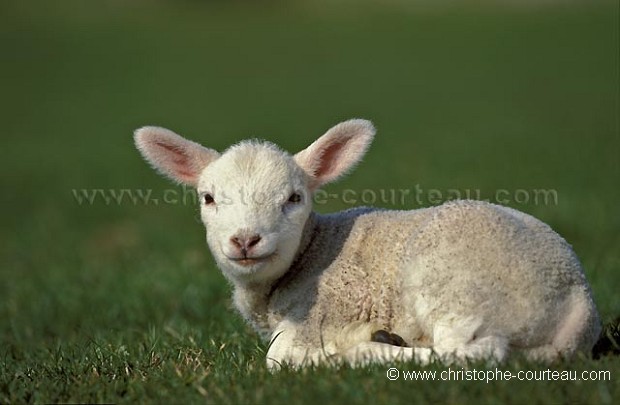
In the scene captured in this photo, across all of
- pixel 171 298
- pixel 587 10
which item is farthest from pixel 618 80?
pixel 171 298

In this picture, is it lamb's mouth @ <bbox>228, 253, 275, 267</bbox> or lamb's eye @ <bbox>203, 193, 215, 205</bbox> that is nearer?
lamb's mouth @ <bbox>228, 253, 275, 267</bbox>

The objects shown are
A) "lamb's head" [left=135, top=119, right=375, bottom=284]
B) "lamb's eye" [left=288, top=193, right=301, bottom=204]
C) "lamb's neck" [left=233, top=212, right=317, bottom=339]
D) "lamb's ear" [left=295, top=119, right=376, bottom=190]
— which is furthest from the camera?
"lamb's ear" [left=295, top=119, right=376, bottom=190]

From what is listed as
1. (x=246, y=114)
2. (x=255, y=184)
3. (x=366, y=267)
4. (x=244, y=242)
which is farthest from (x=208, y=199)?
(x=246, y=114)

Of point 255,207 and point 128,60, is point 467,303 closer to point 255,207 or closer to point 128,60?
point 255,207

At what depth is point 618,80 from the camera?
3191cm

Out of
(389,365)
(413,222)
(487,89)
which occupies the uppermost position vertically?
(413,222)

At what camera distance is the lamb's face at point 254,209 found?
5.68m

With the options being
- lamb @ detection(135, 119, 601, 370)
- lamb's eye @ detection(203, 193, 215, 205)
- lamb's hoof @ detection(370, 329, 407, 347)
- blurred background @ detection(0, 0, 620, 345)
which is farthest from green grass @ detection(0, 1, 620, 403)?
lamb's eye @ detection(203, 193, 215, 205)

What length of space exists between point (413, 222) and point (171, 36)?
45.1 metres

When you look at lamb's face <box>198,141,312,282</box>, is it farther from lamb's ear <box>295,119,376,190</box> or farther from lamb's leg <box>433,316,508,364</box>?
lamb's leg <box>433,316,508,364</box>

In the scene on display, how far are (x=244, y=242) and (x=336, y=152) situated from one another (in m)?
1.22

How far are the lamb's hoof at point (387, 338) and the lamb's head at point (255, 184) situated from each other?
2.42 feet

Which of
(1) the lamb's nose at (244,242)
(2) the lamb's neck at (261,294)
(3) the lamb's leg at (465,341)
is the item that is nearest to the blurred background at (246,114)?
(2) the lamb's neck at (261,294)

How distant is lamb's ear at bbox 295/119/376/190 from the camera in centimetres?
640
